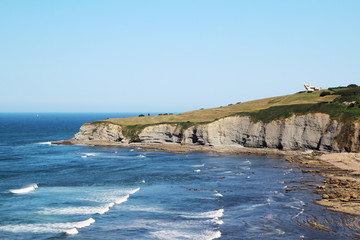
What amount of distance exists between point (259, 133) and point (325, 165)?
95.7 feet

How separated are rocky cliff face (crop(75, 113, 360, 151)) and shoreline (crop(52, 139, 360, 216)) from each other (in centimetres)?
241

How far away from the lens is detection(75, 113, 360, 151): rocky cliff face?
88.6 meters

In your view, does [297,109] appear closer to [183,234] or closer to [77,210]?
[77,210]

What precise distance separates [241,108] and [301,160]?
55.2 m

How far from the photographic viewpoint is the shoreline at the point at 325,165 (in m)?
47.7

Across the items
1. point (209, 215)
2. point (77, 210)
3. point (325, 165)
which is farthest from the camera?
point (325, 165)

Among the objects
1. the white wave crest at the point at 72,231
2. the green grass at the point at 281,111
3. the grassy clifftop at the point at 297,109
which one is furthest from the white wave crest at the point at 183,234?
the grassy clifftop at the point at 297,109

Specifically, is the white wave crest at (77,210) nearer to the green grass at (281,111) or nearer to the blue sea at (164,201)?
the blue sea at (164,201)

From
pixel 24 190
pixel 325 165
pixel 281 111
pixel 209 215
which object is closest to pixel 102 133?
pixel 281 111

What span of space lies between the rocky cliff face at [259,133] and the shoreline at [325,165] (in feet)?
7.90

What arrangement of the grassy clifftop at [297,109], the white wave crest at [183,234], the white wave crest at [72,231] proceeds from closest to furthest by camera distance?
the white wave crest at [183,234] < the white wave crest at [72,231] < the grassy clifftop at [297,109]

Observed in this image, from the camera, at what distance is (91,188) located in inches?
2308

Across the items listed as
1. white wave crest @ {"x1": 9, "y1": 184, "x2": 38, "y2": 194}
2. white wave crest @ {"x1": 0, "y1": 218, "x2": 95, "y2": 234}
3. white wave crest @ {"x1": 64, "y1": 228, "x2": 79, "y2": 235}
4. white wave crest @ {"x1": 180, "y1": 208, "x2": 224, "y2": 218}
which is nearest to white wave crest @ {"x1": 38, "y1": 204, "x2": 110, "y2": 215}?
white wave crest @ {"x1": 0, "y1": 218, "x2": 95, "y2": 234}

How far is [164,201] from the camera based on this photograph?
166 feet
